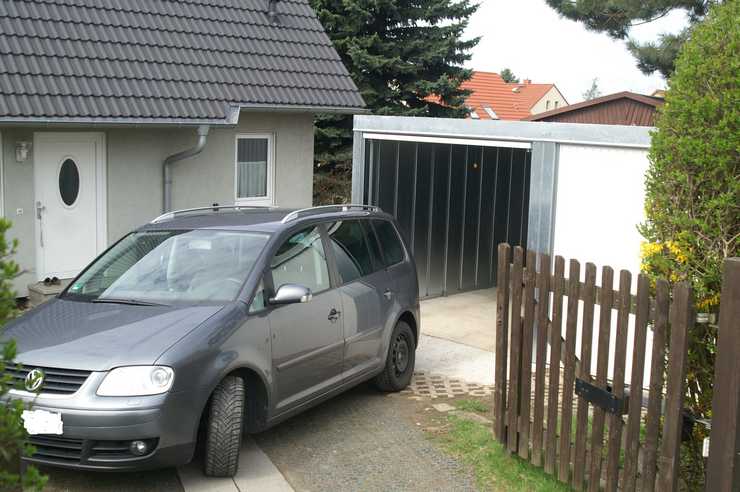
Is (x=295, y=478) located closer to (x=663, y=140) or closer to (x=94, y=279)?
(x=94, y=279)

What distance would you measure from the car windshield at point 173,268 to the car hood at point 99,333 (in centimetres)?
22

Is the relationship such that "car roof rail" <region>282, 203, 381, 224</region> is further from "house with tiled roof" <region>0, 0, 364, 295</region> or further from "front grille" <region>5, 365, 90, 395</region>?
"house with tiled roof" <region>0, 0, 364, 295</region>

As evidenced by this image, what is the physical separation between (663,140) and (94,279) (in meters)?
4.23

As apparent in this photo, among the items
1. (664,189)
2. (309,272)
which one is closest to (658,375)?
(664,189)

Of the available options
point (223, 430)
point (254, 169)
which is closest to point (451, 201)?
point (254, 169)

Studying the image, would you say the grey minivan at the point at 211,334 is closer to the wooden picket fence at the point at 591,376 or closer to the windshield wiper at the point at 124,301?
the windshield wiper at the point at 124,301

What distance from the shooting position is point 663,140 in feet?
17.3

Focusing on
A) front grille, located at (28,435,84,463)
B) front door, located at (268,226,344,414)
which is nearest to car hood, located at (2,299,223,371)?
front grille, located at (28,435,84,463)

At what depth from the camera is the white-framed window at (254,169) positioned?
14.5 meters

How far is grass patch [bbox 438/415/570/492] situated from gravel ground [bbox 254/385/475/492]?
116 millimetres

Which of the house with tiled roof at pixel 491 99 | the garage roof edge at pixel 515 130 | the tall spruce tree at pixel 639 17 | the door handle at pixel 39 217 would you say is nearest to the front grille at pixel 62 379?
the garage roof edge at pixel 515 130

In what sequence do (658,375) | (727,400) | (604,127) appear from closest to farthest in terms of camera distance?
(727,400) < (658,375) < (604,127)

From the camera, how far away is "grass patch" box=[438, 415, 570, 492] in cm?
588

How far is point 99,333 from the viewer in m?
5.72
